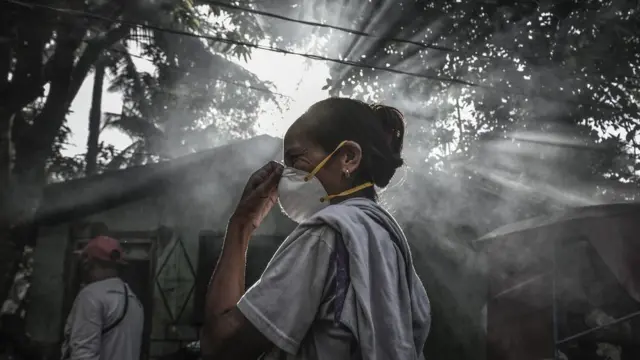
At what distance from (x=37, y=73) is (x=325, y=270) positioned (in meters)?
9.65

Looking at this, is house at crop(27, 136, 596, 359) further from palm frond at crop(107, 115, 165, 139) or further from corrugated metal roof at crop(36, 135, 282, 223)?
palm frond at crop(107, 115, 165, 139)

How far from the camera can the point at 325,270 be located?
133 centimetres

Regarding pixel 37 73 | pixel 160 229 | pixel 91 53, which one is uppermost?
pixel 91 53

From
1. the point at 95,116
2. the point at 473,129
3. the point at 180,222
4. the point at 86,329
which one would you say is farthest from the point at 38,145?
the point at 95,116

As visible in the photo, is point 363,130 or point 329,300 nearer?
point 329,300

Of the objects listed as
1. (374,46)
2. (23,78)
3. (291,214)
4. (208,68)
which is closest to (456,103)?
(374,46)

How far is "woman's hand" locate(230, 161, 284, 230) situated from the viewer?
64.4 inches

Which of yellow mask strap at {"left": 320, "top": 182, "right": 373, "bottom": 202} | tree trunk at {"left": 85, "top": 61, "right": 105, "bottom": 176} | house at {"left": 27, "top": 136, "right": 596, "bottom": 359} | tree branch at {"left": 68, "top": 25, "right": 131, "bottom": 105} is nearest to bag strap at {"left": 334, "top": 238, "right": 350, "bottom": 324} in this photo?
yellow mask strap at {"left": 320, "top": 182, "right": 373, "bottom": 202}

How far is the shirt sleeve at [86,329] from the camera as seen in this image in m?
4.08

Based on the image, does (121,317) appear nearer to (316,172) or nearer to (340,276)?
(316,172)

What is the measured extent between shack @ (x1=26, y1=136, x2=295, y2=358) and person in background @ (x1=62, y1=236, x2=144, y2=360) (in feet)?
17.9

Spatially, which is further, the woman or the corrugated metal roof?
the corrugated metal roof

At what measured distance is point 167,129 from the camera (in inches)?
1043

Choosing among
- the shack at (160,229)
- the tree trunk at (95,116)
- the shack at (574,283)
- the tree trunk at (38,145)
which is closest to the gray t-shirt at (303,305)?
the shack at (574,283)
